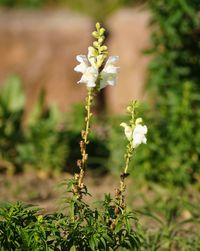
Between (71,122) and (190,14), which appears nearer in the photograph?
(190,14)

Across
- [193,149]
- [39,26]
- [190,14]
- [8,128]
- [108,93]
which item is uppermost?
[39,26]

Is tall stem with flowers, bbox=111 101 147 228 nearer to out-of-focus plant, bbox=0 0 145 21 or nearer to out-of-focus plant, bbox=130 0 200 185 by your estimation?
out-of-focus plant, bbox=130 0 200 185

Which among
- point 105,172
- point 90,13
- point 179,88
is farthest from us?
point 90,13

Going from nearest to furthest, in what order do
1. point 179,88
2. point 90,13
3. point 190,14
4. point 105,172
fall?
point 190,14
point 179,88
point 105,172
point 90,13

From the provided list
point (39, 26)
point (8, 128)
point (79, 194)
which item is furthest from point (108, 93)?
point (79, 194)

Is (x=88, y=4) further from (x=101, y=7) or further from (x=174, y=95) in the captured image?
(x=174, y=95)

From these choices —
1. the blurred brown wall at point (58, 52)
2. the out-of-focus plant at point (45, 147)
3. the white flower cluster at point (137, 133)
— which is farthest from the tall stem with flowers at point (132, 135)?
the blurred brown wall at point (58, 52)

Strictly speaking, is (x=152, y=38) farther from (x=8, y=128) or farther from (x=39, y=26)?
(x=39, y=26)
